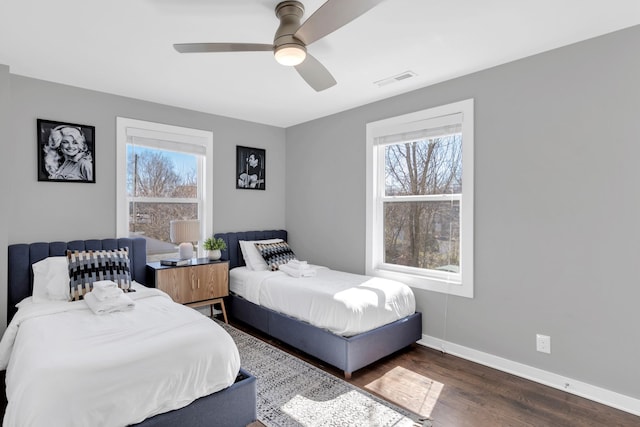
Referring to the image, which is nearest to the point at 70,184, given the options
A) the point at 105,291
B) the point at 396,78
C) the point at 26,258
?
the point at 26,258

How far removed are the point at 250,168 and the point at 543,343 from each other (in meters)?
3.74

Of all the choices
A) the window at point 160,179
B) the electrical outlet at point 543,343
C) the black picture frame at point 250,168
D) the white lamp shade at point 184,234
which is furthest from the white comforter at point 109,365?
the black picture frame at point 250,168

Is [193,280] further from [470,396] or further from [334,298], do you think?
[470,396]

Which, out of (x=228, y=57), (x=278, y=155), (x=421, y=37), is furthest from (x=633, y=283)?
(x=278, y=155)

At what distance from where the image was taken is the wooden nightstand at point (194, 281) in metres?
3.57

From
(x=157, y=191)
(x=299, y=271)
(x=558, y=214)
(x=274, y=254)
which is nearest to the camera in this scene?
(x=558, y=214)

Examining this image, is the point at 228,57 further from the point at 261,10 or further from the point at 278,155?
the point at 278,155

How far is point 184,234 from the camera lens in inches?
149

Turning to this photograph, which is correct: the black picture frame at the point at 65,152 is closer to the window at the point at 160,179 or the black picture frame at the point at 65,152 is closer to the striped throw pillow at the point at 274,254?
the window at the point at 160,179

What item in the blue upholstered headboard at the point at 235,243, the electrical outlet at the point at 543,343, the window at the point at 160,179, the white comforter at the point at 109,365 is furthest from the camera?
the blue upholstered headboard at the point at 235,243

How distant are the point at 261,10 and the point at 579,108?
2.35 m

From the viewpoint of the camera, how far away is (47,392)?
1.52 metres

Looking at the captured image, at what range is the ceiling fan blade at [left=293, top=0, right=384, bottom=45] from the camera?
1.64 metres

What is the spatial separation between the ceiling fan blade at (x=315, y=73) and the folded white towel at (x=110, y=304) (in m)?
2.07
